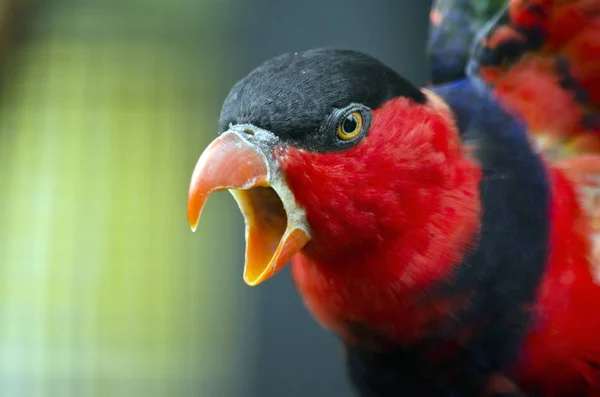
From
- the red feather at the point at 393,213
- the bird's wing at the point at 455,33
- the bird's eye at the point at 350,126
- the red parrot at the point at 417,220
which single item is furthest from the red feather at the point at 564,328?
the bird's wing at the point at 455,33

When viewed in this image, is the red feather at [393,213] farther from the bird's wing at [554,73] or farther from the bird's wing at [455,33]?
the bird's wing at [455,33]

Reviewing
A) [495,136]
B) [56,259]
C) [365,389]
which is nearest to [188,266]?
[56,259]

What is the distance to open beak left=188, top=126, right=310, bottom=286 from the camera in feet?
2.42

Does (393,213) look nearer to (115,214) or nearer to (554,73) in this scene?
(554,73)

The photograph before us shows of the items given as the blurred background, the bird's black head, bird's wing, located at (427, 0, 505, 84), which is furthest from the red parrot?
the blurred background

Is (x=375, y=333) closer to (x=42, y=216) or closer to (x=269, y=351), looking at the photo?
(x=269, y=351)

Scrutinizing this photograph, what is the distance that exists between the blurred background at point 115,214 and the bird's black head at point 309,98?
4.41ft

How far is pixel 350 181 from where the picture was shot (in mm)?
781

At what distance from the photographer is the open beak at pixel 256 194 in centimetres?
74

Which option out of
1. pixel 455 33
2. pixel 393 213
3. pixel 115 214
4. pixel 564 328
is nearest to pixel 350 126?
pixel 393 213

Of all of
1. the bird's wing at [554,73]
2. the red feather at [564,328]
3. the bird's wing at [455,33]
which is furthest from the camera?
the bird's wing at [455,33]

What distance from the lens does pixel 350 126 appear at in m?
0.78

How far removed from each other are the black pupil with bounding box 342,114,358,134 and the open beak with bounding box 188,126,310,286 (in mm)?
86

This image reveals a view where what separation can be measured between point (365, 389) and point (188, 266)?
4.70ft
